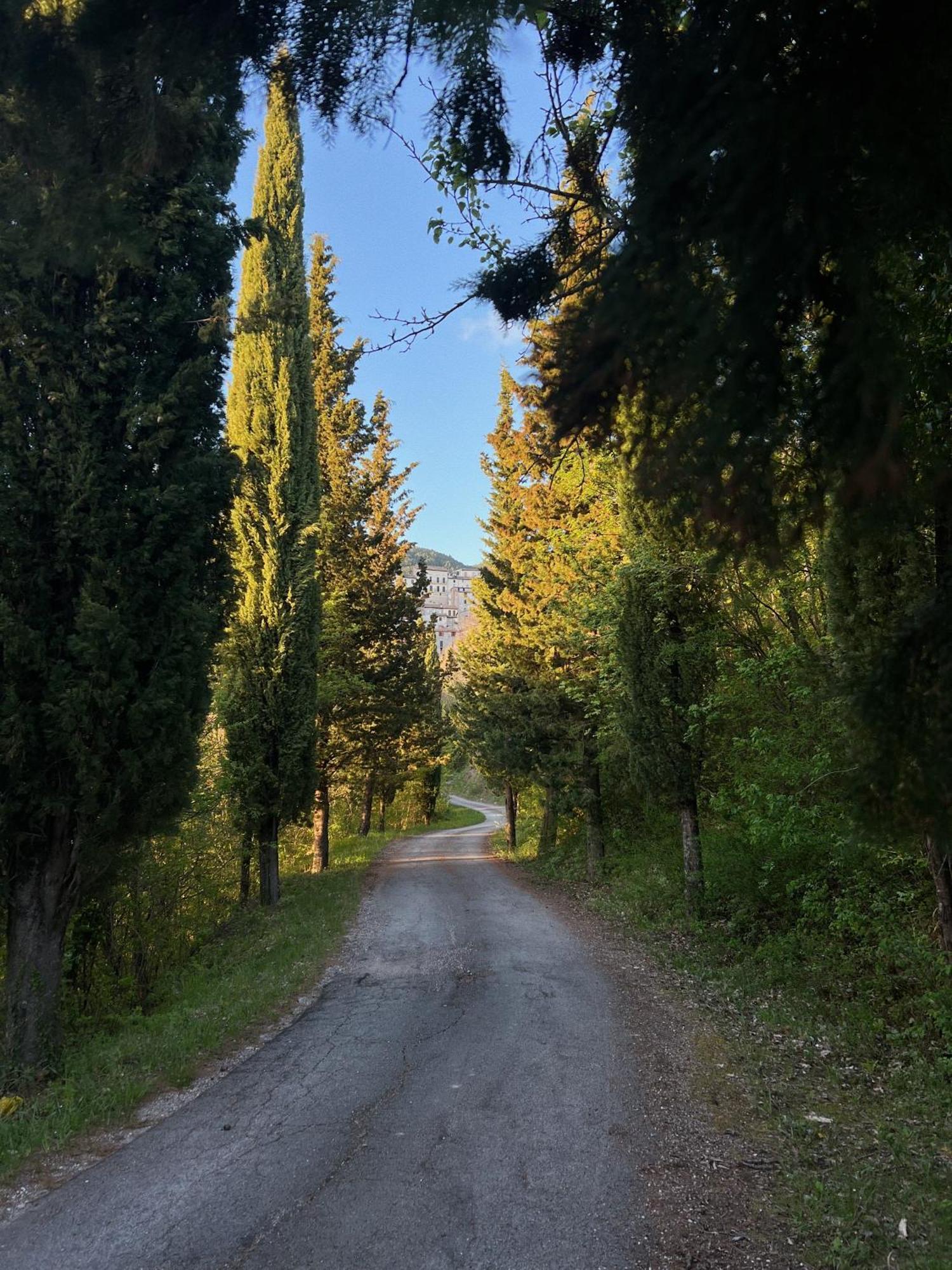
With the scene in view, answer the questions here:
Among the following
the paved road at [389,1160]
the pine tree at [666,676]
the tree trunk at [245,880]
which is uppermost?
the pine tree at [666,676]

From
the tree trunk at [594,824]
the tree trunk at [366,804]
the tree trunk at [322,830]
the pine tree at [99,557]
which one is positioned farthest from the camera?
the tree trunk at [366,804]

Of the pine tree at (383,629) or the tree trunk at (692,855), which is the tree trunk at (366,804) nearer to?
the pine tree at (383,629)

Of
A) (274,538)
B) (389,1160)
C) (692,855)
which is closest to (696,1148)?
(389,1160)

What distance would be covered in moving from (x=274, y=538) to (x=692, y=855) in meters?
10.1

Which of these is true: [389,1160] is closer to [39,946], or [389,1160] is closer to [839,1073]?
[839,1073]

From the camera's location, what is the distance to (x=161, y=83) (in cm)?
271

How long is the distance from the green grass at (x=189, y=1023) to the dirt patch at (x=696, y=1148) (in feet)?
11.6

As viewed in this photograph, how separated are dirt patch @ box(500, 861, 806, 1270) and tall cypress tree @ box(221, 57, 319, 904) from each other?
8817mm

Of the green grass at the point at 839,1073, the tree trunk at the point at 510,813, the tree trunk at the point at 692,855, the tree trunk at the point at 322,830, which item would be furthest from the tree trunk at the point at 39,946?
the tree trunk at the point at 510,813

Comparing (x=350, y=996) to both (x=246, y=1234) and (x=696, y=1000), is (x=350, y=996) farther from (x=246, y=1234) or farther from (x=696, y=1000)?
(x=246, y=1234)

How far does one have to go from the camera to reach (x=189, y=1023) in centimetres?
662

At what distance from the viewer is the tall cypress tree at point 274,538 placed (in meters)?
14.2

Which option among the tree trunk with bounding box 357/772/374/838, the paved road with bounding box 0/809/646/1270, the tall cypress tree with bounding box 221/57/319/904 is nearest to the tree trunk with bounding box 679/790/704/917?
the paved road with bounding box 0/809/646/1270

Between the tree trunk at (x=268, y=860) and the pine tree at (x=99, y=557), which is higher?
the pine tree at (x=99, y=557)
